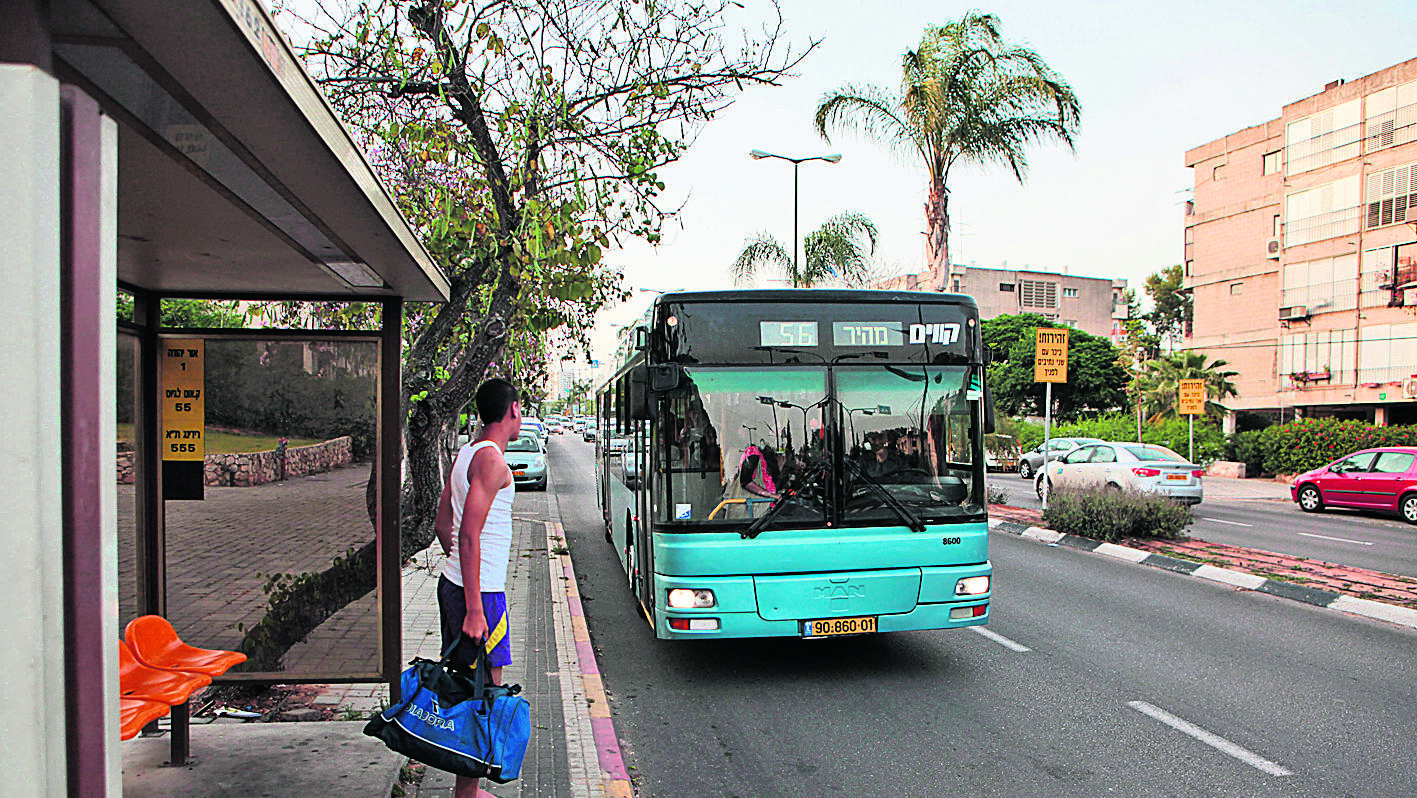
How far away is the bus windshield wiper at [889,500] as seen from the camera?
682cm

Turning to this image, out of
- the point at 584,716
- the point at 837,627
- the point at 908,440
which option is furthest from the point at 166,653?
the point at 908,440

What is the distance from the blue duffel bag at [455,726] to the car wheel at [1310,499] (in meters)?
22.8

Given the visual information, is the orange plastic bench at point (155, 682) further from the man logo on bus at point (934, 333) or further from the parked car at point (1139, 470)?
the parked car at point (1139, 470)

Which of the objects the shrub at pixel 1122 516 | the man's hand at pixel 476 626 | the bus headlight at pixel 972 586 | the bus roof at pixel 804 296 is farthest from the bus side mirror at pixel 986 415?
the shrub at pixel 1122 516

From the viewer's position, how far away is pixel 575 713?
5969 millimetres

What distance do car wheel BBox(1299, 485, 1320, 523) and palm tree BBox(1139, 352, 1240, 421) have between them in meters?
19.2

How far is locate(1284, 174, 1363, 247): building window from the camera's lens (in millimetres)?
38469

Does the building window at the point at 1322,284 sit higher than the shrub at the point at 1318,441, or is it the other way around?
the building window at the point at 1322,284

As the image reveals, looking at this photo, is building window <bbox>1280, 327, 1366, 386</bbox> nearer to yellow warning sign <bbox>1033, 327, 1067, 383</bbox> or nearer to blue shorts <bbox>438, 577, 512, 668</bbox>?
yellow warning sign <bbox>1033, 327, 1067, 383</bbox>

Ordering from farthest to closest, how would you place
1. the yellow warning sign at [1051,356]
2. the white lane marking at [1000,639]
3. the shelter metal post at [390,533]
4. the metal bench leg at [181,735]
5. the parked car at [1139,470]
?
1. the parked car at [1139,470]
2. the yellow warning sign at [1051,356]
3. the white lane marking at [1000,639]
4. the shelter metal post at [390,533]
5. the metal bench leg at [181,735]

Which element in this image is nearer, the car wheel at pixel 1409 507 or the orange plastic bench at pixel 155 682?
the orange plastic bench at pixel 155 682

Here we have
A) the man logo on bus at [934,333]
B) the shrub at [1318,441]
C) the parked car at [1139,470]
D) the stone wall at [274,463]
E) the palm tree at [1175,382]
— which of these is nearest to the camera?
the stone wall at [274,463]

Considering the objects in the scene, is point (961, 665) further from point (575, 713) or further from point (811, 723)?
point (575, 713)

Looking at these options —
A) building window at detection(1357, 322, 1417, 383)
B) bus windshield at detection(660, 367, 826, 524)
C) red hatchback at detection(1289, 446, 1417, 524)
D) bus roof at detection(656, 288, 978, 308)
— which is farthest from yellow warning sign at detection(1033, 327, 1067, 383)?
building window at detection(1357, 322, 1417, 383)
